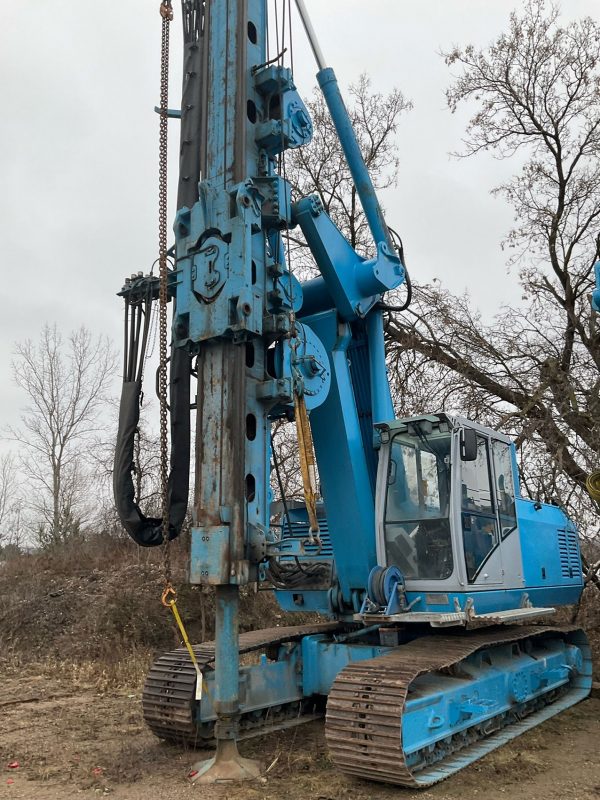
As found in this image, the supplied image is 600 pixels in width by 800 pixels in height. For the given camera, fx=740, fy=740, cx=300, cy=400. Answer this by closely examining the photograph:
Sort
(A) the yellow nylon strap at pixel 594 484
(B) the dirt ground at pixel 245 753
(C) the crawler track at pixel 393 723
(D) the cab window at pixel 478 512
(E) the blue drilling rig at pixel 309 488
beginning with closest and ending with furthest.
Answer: (C) the crawler track at pixel 393 723 → (B) the dirt ground at pixel 245 753 → (E) the blue drilling rig at pixel 309 488 → (D) the cab window at pixel 478 512 → (A) the yellow nylon strap at pixel 594 484

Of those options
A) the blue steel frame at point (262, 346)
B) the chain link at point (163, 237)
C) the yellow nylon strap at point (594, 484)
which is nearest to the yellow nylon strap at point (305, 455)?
the blue steel frame at point (262, 346)

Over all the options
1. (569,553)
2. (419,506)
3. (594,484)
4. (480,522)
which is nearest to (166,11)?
(419,506)

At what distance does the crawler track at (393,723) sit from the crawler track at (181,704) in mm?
1287

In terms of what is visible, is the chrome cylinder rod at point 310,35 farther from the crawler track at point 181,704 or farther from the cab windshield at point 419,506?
the crawler track at point 181,704

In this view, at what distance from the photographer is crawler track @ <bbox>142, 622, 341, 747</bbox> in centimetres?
570

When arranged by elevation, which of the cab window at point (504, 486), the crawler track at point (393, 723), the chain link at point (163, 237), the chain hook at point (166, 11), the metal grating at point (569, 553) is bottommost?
the crawler track at point (393, 723)

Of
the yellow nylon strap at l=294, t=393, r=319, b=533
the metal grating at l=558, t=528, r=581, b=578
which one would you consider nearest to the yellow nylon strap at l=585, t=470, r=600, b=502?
the metal grating at l=558, t=528, r=581, b=578

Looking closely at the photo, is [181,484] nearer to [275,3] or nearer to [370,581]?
[370,581]

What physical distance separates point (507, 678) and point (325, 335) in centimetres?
343

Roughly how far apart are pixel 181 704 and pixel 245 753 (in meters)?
0.66

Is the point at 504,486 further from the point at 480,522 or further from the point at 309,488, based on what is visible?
the point at 309,488

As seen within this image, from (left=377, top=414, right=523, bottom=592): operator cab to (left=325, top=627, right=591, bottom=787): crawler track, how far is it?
570mm

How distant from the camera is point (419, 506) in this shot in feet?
20.5

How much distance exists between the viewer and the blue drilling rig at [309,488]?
16.7ft
